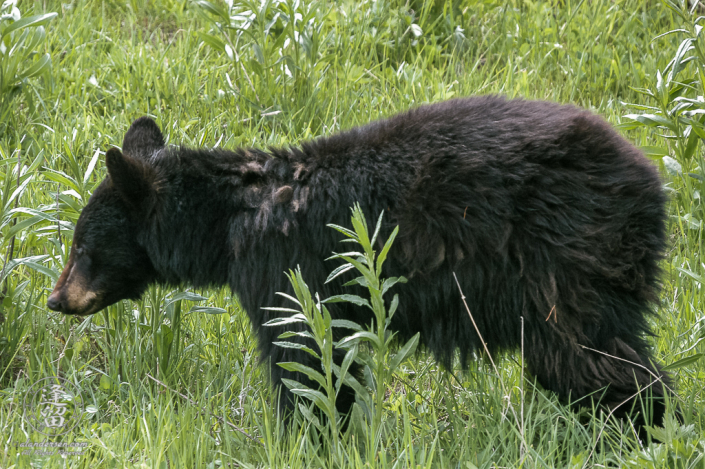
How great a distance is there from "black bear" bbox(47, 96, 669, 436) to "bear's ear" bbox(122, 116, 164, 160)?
245mm

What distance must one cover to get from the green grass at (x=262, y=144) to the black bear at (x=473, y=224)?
0.86ft

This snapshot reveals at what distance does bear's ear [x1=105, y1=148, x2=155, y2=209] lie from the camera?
10.9 feet

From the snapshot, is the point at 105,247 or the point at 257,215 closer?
the point at 257,215

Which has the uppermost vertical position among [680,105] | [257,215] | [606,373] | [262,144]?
[680,105]

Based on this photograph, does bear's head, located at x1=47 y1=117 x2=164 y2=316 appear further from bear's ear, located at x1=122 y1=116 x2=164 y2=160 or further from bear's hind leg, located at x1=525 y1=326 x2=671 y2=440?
bear's hind leg, located at x1=525 y1=326 x2=671 y2=440

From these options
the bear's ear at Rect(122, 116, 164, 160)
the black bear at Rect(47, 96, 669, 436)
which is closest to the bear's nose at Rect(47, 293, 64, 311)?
the black bear at Rect(47, 96, 669, 436)

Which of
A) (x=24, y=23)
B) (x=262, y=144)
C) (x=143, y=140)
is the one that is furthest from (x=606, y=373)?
(x=24, y=23)

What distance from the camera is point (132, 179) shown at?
3.40m

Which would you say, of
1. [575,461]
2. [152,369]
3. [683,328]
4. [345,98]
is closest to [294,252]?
[152,369]

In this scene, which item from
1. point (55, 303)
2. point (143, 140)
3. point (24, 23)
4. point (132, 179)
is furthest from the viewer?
point (24, 23)

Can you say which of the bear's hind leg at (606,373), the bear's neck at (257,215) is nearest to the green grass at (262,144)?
the bear's hind leg at (606,373)

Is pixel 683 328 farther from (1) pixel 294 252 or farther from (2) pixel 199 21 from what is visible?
(2) pixel 199 21

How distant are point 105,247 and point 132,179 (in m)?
0.38

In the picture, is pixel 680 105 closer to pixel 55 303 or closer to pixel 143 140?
pixel 143 140
